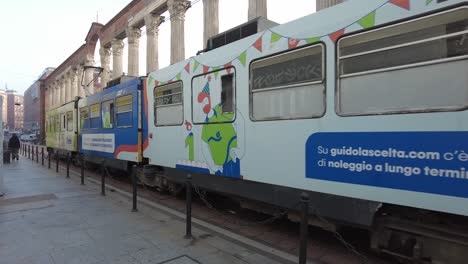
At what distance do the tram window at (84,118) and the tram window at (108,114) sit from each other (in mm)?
2008

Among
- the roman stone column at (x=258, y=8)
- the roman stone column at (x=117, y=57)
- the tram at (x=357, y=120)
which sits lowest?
the tram at (x=357, y=120)

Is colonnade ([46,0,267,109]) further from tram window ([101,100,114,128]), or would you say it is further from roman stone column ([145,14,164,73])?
tram window ([101,100,114,128])

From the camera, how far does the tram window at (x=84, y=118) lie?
11.9 m

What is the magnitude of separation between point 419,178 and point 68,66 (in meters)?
46.8

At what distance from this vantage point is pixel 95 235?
482 centimetres

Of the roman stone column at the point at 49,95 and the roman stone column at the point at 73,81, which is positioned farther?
the roman stone column at the point at 49,95

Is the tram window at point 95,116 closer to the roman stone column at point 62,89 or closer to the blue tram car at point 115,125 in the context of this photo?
the blue tram car at point 115,125

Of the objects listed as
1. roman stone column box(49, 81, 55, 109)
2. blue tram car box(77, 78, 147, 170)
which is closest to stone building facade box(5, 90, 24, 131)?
roman stone column box(49, 81, 55, 109)

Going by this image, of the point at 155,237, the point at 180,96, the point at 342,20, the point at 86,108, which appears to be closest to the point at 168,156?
the point at 180,96

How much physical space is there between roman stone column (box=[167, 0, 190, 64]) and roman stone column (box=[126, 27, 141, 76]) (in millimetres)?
6708

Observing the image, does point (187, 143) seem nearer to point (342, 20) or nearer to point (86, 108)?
point (342, 20)

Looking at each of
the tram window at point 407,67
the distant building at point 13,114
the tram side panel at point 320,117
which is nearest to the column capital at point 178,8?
the tram side panel at point 320,117

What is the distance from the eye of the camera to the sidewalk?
13.1 feet

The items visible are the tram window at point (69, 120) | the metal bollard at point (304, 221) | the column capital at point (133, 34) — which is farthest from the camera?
the column capital at point (133, 34)
